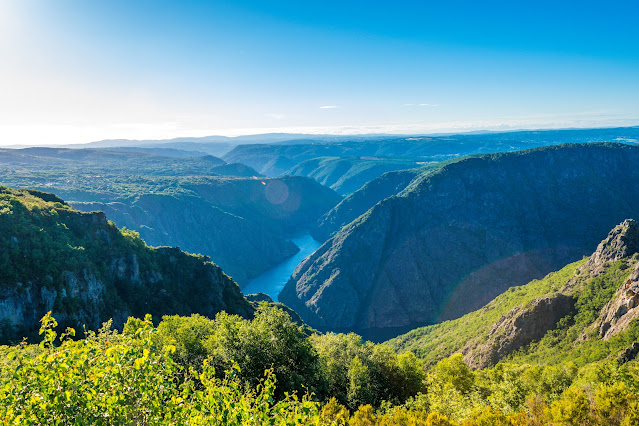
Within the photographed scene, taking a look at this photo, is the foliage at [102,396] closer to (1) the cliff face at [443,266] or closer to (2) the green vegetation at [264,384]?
(2) the green vegetation at [264,384]

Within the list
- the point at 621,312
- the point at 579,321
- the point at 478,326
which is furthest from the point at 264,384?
the point at 478,326

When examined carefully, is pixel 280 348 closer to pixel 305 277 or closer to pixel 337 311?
pixel 337 311

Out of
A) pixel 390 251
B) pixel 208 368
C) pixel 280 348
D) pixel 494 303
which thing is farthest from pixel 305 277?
pixel 208 368

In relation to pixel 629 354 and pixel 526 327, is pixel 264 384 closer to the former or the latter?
pixel 629 354

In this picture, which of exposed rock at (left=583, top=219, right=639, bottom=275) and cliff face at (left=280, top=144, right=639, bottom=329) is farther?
cliff face at (left=280, top=144, right=639, bottom=329)

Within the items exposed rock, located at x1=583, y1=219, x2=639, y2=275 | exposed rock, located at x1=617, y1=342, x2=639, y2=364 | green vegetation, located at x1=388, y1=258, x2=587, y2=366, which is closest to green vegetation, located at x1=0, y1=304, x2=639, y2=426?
exposed rock, located at x1=617, y1=342, x2=639, y2=364

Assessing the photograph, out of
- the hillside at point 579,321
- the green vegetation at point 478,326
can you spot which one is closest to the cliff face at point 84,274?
the green vegetation at point 478,326

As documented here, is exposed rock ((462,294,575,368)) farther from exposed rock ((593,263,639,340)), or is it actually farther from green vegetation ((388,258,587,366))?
exposed rock ((593,263,639,340))
